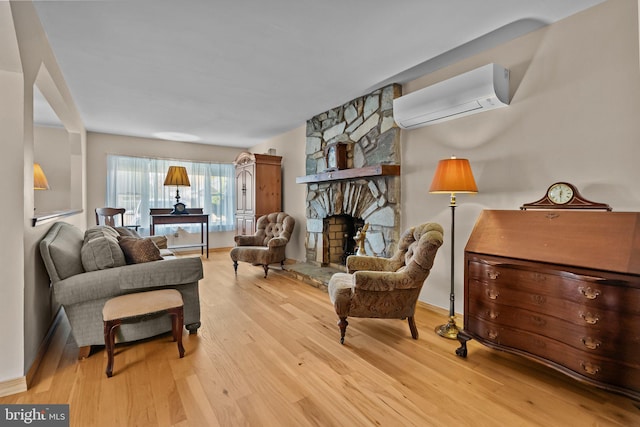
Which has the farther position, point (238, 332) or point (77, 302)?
point (238, 332)

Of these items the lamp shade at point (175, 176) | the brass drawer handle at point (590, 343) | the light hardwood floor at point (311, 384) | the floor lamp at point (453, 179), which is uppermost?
the lamp shade at point (175, 176)

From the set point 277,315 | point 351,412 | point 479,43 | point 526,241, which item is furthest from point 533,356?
point 479,43

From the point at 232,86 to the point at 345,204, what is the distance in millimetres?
2025

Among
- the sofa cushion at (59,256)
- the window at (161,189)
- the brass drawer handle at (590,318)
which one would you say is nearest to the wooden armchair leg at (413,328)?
the brass drawer handle at (590,318)

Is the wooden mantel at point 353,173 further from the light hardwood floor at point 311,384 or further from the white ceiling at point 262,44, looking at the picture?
the light hardwood floor at point 311,384

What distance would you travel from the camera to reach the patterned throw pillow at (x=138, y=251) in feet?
7.75

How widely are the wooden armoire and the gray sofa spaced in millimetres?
2987

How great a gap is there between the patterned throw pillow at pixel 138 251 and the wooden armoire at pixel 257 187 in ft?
9.61

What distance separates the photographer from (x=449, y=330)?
2486 mm

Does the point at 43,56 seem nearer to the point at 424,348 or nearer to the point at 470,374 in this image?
the point at 424,348

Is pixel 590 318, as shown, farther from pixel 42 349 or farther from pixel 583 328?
pixel 42 349

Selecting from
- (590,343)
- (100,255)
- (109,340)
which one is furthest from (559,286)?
(100,255)

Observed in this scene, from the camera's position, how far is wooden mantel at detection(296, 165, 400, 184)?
3.25 meters

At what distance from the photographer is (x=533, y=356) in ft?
5.94
